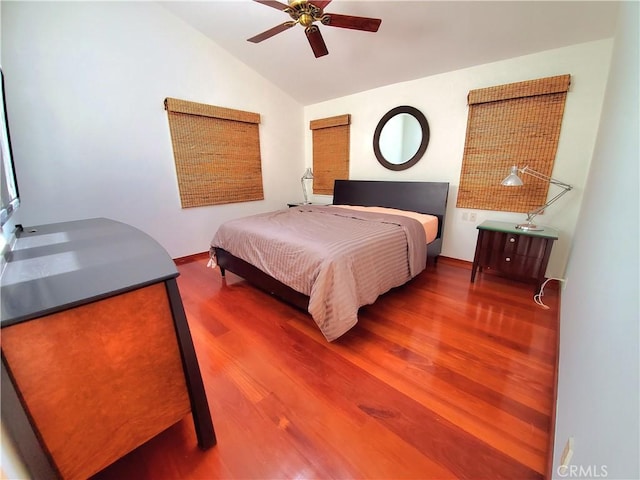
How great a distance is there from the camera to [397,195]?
11.1 ft

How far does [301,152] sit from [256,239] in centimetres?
279

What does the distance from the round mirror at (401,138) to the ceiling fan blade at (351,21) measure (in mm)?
1489

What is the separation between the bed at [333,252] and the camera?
5.55ft

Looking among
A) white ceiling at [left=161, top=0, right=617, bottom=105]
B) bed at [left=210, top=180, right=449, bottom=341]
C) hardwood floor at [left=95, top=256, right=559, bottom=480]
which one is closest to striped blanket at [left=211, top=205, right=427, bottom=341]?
bed at [left=210, top=180, right=449, bottom=341]

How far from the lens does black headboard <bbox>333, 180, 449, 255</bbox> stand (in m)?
3.04

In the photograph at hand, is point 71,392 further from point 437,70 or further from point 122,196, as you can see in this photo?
point 437,70

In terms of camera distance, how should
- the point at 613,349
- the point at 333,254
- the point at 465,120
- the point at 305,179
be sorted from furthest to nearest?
1. the point at 305,179
2. the point at 465,120
3. the point at 333,254
4. the point at 613,349

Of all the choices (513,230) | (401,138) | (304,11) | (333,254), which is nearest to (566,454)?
(333,254)

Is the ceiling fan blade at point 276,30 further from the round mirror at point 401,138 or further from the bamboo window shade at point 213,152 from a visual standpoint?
the round mirror at point 401,138

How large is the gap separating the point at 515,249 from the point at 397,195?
1441mm

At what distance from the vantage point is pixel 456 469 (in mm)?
1039

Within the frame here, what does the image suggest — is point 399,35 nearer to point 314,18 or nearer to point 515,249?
point 314,18

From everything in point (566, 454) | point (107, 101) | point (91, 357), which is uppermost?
point (107, 101)

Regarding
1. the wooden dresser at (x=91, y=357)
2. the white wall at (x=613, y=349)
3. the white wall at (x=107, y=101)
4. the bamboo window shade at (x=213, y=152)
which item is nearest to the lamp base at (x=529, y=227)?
the white wall at (x=613, y=349)
